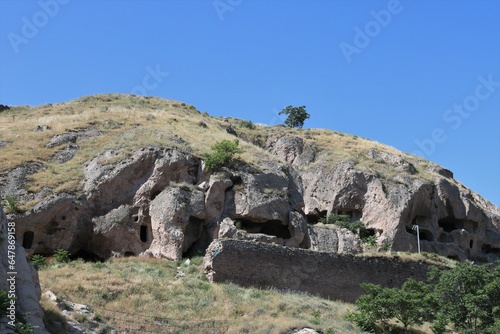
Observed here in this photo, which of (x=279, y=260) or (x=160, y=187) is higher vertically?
(x=160, y=187)

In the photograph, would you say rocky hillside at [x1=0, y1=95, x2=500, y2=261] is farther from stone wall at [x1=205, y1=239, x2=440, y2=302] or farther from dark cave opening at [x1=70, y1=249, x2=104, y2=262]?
stone wall at [x1=205, y1=239, x2=440, y2=302]

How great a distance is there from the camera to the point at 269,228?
38.6 metres

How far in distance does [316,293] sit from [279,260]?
2.51 meters

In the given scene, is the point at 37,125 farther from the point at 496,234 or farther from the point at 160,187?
the point at 496,234

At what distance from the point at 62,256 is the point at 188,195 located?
771 centimetres

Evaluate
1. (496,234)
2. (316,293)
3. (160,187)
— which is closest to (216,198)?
(160,187)

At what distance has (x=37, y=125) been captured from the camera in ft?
158

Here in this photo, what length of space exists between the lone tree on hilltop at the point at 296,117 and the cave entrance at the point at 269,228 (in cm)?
4177

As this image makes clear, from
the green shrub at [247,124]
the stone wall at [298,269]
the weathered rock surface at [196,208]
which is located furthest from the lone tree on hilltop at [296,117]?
the stone wall at [298,269]

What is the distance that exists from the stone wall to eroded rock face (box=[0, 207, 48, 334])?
10.9 meters

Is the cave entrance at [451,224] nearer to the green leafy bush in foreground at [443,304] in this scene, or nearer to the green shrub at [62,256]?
the green leafy bush in foreground at [443,304]

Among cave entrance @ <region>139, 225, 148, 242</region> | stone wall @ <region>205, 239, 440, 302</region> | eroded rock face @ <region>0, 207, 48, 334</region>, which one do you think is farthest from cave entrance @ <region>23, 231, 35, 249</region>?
eroded rock face @ <region>0, 207, 48, 334</region>

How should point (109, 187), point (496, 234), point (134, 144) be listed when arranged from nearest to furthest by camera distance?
point (109, 187) → point (134, 144) → point (496, 234)

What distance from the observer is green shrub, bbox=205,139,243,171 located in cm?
3859
